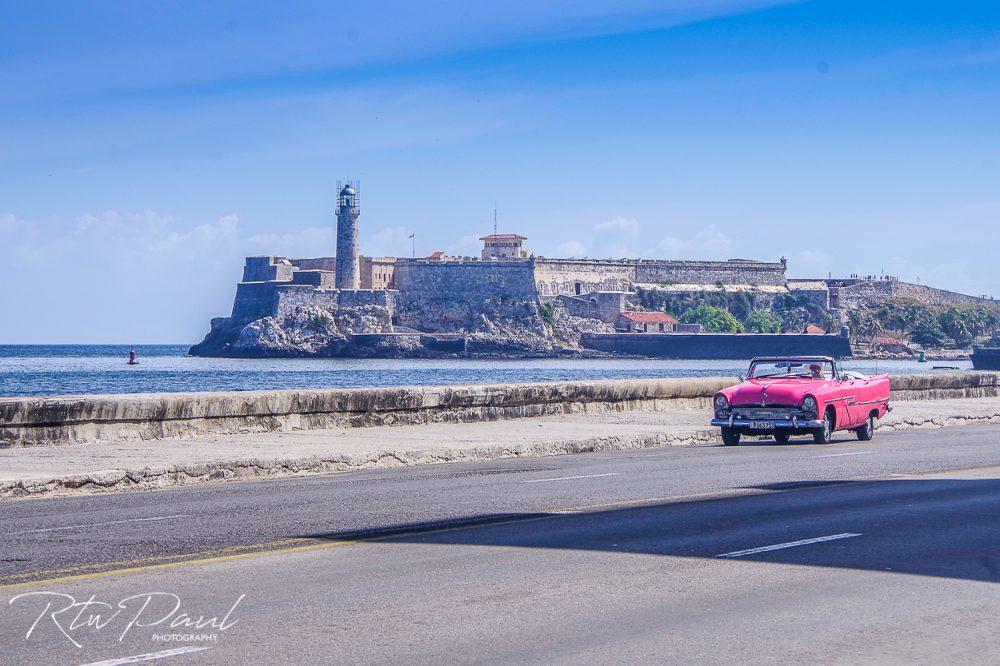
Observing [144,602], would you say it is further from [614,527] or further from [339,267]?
[339,267]

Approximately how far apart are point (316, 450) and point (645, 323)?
550ft

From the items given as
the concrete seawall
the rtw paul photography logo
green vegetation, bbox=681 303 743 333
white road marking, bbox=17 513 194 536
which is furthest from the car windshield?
green vegetation, bbox=681 303 743 333

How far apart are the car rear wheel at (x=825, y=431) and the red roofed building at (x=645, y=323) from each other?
6366 inches

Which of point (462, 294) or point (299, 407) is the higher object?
point (462, 294)

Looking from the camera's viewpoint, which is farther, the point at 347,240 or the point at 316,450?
the point at 347,240

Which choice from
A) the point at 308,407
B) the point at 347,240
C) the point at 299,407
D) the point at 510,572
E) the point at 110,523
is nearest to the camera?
the point at 510,572

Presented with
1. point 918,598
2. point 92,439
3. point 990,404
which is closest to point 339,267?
point 990,404

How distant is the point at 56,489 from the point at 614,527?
6.29m

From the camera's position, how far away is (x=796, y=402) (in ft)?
70.9

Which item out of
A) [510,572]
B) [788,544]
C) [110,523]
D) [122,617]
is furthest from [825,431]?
[122,617]

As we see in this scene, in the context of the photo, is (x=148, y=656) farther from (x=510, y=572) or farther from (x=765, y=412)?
(x=765, y=412)

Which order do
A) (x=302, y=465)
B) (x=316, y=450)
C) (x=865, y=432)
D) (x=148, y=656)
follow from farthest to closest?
(x=865, y=432)
(x=316, y=450)
(x=302, y=465)
(x=148, y=656)

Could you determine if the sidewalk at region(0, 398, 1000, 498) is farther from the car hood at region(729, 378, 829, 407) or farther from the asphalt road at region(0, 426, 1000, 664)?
the car hood at region(729, 378, 829, 407)

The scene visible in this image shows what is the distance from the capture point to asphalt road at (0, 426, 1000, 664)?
23.4ft
